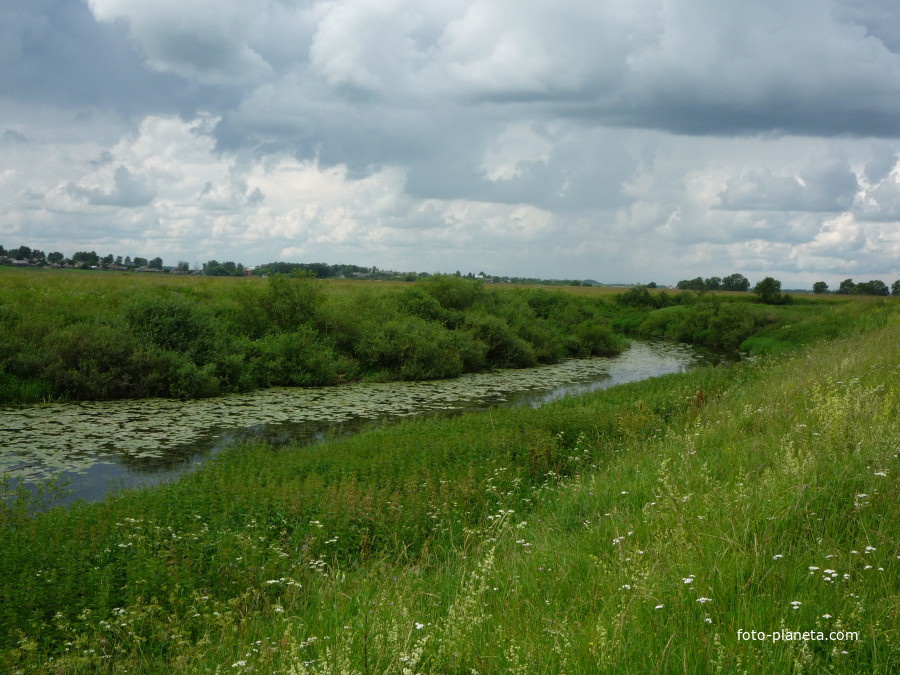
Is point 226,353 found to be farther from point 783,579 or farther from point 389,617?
point 783,579

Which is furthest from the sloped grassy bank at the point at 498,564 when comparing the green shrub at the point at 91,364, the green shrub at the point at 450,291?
the green shrub at the point at 450,291

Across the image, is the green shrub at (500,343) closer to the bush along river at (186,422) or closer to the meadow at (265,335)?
the meadow at (265,335)

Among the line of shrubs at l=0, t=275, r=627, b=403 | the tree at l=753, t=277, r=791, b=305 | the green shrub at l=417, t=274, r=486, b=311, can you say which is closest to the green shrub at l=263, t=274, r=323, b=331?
the line of shrubs at l=0, t=275, r=627, b=403

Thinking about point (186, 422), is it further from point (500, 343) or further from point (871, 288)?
Result: point (871, 288)

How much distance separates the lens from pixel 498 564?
5.23 m

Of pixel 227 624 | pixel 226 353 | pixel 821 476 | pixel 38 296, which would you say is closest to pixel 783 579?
pixel 821 476

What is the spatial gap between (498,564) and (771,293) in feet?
213

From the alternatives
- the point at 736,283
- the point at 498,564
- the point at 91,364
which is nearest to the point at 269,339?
the point at 91,364

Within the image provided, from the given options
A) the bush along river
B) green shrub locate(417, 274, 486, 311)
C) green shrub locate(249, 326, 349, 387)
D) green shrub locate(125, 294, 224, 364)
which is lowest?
the bush along river

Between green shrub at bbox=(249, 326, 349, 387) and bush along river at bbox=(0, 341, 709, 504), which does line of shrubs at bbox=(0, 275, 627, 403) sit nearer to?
green shrub at bbox=(249, 326, 349, 387)

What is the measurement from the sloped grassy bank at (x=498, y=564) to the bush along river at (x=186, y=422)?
2.62 m

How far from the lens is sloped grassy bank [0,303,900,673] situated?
10.9 feet

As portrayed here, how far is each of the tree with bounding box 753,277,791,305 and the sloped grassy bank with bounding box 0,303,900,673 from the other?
57.0 m

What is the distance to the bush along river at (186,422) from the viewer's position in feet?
38.2
